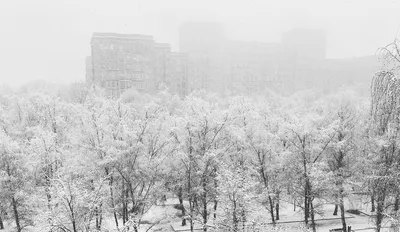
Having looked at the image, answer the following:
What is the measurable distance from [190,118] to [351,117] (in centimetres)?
1499

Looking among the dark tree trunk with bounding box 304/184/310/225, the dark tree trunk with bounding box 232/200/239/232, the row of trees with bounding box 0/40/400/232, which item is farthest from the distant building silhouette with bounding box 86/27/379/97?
the dark tree trunk with bounding box 232/200/239/232

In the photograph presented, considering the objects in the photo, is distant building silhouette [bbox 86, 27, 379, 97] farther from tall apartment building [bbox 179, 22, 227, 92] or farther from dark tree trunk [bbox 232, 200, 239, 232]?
dark tree trunk [bbox 232, 200, 239, 232]

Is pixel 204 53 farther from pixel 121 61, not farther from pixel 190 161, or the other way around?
pixel 190 161

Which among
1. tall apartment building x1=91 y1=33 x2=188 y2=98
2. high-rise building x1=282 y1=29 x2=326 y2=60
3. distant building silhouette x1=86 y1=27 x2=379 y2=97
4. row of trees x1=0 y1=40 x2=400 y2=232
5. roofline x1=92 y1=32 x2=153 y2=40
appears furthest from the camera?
high-rise building x1=282 y1=29 x2=326 y2=60

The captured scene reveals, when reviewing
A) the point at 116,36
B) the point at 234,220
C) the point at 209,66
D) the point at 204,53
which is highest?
the point at 204,53

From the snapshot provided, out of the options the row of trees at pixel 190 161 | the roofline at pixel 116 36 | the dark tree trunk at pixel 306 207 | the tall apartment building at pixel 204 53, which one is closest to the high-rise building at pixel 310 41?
the tall apartment building at pixel 204 53

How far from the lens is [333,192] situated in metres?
23.7

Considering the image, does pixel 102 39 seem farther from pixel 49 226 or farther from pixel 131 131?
pixel 49 226

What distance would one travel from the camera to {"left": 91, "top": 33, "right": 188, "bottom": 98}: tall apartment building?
68500mm

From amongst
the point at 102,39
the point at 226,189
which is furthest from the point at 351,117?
the point at 102,39

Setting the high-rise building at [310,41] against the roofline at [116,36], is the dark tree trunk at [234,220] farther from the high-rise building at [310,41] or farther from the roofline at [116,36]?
the high-rise building at [310,41]

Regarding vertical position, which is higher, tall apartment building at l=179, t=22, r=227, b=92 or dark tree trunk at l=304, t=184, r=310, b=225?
tall apartment building at l=179, t=22, r=227, b=92

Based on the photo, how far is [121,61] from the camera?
228ft

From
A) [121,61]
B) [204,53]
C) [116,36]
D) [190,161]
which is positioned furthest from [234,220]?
[204,53]
